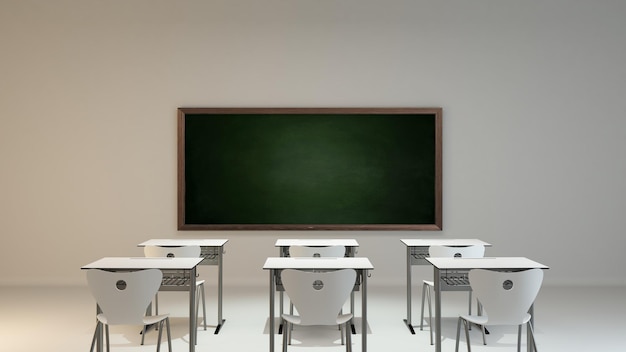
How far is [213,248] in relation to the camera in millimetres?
5219

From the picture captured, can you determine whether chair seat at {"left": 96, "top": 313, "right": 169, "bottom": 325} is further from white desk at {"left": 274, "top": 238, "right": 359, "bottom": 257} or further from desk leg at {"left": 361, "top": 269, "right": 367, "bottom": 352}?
white desk at {"left": 274, "top": 238, "right": 359, "bottom": 257}

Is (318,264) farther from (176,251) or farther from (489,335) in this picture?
(489,335)

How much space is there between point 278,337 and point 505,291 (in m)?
1.92

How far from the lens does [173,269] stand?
12.6 feet

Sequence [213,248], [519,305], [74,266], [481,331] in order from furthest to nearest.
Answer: [74,266] < [213,248] < [481,331] < [519,305]

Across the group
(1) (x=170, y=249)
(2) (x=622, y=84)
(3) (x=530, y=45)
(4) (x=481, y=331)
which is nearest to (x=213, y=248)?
A: (1) (x=170, y=249)

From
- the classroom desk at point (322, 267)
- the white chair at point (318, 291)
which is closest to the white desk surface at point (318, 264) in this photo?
the classroom desk at point (322, 267)

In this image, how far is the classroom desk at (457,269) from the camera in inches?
151

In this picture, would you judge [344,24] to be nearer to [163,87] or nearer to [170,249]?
[163,87]

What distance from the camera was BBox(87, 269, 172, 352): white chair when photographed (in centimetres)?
354

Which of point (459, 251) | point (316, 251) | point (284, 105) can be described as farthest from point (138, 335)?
point (284, 105)

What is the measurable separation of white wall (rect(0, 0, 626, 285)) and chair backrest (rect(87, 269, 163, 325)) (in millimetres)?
3506

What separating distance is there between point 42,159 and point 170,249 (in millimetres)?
3248

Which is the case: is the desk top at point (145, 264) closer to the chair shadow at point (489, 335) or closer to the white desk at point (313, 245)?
the white desk at point (313, 245)
